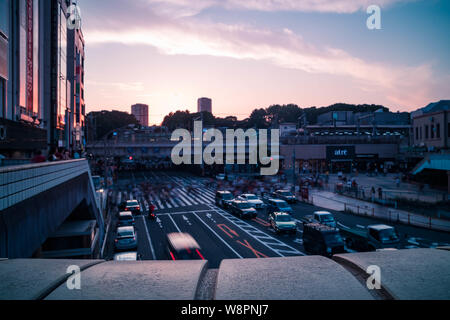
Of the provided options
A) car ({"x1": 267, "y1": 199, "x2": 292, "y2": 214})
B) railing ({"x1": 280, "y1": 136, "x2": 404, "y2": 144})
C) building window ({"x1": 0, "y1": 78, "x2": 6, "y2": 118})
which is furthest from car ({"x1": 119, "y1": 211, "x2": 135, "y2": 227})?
railing ({"x1": 280, "y1": 136, "x2": 404, "y2": 144})

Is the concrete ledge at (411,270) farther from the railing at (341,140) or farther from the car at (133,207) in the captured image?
the railing at (341,140)

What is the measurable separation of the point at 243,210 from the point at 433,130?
111ft

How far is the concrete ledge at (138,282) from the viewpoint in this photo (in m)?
1.92

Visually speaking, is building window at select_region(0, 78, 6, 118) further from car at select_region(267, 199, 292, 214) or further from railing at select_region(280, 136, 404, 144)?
railing at select_region(280, 136, 404, 144)

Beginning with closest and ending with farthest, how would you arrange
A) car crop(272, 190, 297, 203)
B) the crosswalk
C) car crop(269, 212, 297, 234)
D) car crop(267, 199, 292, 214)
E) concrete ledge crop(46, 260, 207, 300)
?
concrete ledge crop(46, 260, 207, 300), car crop(269, 212, 297, 234), car crop(267, 199, 292, 214), car crop(272, 190, 297, 203), the crosswalk

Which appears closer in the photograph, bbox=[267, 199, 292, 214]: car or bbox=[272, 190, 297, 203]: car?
bbox=[267, 199, 292, 214]: car

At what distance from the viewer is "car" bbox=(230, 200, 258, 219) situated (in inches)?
938

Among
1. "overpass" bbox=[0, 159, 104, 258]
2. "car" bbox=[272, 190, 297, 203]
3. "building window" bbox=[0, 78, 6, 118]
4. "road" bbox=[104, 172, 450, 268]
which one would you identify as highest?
"building window" bbox=[0, 78, 6, 118]

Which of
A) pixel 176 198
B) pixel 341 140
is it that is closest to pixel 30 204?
pixel 176 198

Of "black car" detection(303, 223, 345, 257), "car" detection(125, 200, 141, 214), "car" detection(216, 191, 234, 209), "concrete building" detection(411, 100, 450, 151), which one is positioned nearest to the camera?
"black car" detection(303, 223, 345, 257)

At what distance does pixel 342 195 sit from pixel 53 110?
3171cm

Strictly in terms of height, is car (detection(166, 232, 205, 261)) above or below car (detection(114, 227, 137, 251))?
above

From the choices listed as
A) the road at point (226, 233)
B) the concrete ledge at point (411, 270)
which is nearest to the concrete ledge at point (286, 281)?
the concrete ledge at point (411, 270)

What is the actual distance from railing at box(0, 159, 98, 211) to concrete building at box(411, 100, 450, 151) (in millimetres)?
43731
